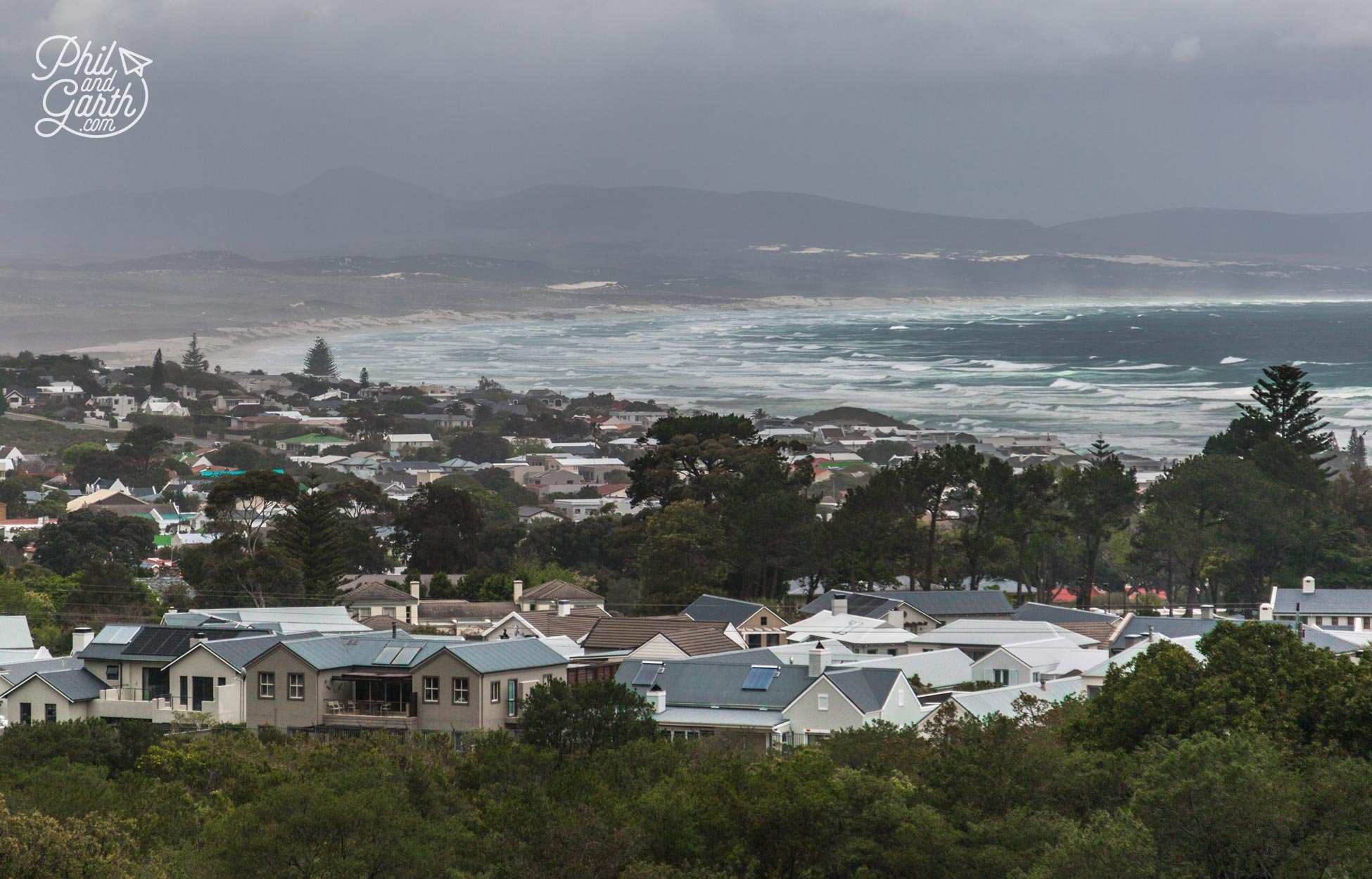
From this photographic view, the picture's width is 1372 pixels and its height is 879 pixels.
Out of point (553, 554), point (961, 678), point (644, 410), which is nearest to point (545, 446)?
point (644, 410)

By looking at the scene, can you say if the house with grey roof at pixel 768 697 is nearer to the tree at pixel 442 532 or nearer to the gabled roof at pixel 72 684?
the gabled roof at pixel 72 684

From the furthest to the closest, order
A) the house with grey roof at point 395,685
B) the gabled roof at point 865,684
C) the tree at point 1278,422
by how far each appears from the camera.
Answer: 1. the tree at point 1278,422
2. the gabled roof at point 865,684
3. the house with grey roof at point 395,685

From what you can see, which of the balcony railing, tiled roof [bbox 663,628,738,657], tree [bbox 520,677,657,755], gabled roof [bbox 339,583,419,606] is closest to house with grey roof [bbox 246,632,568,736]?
the balcony railing

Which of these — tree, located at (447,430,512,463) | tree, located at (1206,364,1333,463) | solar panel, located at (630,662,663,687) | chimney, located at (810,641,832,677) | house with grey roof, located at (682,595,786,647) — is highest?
tree, located at (1206,364,1333,463)

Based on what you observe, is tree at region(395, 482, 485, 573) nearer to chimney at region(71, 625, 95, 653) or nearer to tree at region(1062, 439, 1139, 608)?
tree at region(1062, 439, 1139, 608)

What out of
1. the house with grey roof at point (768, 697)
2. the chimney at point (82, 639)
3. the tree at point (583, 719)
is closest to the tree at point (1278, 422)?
the house with grey roof at point (768, 697)

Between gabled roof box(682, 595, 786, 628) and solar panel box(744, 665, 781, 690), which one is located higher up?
solar panel box(744, 665, 781, 690)

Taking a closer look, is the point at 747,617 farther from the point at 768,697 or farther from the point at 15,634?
the point at 15,634
